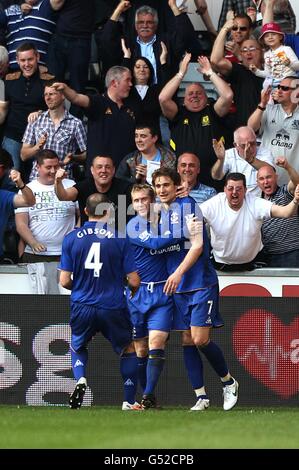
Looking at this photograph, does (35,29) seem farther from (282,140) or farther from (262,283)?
(262,283)

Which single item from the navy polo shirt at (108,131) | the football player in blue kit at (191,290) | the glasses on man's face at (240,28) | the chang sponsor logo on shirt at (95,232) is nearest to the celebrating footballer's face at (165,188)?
the football player in blue kit at (191,290)

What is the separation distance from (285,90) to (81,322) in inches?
198

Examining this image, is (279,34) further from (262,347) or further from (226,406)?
(226,406)

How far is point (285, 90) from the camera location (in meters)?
16.0

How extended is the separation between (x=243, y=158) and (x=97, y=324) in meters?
3.96

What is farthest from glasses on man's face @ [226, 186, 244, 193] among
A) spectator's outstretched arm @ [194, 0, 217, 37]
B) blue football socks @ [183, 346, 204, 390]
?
spectator's outstretched arm @ [194, 0, 217, 37]

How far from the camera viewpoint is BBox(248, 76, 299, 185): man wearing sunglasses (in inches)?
631

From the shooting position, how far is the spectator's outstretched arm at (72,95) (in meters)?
15.7

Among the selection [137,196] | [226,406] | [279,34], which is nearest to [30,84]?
[279,34]

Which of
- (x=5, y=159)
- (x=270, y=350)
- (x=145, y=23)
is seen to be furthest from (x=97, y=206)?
(x=145, y=23)

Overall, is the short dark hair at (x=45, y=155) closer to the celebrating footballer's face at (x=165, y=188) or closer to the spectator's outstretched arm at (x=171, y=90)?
the spectator's outstretched arm at (x=171, y=90)

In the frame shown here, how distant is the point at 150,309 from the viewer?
13.1 meters

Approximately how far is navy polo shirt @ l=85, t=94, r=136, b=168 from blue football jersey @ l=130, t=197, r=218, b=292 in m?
3.14
